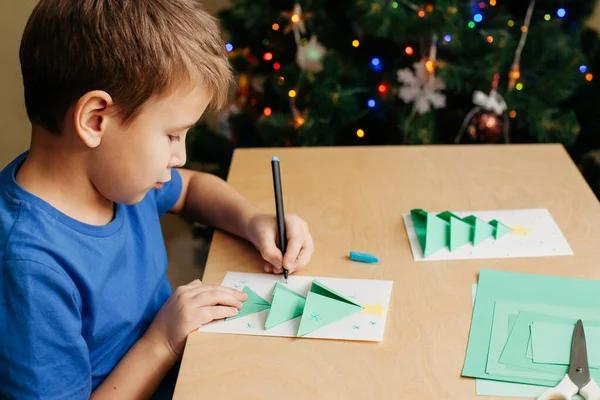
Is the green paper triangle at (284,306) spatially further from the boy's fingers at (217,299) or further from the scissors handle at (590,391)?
the scissors handle at (590,391)

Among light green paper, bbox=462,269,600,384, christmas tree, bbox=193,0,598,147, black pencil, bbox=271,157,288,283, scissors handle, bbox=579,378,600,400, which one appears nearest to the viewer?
scissors handle, bbox=579,378,600,400

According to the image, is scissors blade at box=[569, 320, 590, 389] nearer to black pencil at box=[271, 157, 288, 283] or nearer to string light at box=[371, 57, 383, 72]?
black pencil at box=[271, 157, 288, 283]

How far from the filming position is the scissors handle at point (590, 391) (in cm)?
72

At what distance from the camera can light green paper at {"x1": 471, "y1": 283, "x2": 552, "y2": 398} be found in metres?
0.74

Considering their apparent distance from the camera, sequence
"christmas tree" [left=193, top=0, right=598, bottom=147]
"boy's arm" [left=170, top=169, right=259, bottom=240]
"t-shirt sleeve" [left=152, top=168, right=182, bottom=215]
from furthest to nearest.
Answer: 1. "christmas tree" [left=193, top=0, right=598, bottom=147]
2. "t-shirt sleeve" [left=152, top=168, right=182, bottom=215]
3. "boy's arm" [left=170, top=169, right=259, bottom=240]

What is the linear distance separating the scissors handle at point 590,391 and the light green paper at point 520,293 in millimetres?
113

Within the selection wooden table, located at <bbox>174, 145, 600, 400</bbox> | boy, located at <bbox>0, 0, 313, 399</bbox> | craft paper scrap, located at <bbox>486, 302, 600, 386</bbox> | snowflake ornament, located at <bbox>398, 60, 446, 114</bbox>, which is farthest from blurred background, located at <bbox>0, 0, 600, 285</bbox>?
craft paper scrap, located at <bbox>486, 302, 600, 386</bbox>

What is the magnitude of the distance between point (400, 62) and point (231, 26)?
464 mm

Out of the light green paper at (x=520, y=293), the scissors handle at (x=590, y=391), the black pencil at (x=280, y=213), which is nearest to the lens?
the scissors handle at (x=590, y=391)

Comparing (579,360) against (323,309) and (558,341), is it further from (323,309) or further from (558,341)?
(323,309)

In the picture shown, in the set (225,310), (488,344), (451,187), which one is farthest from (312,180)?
(488,344)

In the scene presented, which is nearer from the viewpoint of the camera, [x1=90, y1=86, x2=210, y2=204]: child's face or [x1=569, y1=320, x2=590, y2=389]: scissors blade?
[x1=569, y1=320, x2=590, y2=389]: scissors blade

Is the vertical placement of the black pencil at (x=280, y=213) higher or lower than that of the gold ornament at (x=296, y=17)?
lower

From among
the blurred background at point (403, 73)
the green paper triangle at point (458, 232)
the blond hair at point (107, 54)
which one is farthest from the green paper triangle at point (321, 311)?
the blurred background at point (403, 73)
